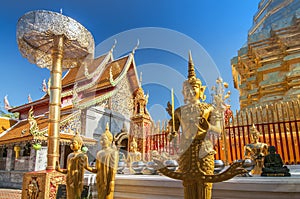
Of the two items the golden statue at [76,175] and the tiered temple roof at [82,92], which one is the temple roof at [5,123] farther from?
the golden statue at [76,175]

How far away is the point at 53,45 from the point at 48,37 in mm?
220

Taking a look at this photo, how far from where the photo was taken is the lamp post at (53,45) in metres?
3.85

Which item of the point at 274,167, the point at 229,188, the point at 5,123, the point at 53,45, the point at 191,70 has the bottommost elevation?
the point at 229,188

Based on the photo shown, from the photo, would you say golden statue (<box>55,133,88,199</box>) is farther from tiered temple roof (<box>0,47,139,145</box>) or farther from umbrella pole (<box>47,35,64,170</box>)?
tiered temple roof (<box>0,47,139,145</box>)

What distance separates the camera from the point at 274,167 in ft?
7.70

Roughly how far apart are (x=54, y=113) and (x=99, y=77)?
7.75 meters

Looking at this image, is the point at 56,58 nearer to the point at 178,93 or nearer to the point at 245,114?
the point at 178,93

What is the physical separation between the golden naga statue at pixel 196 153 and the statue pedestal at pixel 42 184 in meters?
2.62

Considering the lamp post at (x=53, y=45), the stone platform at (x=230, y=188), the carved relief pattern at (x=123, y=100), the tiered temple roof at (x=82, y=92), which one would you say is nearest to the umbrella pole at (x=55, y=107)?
the lamp post at (x=53, y=45)

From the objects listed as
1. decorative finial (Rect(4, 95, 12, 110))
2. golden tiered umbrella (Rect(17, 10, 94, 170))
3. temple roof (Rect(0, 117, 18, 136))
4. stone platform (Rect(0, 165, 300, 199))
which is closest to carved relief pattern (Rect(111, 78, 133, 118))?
temple roof (Rect(0, 117, 18, 136))

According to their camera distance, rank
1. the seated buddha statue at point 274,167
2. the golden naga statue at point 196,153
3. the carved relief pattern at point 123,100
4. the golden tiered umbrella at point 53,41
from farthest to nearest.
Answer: the carved relief pattern at point 123,100 → the golden tiered umbrella at point 53,41 → the seated buddha statue at point 274,167 → the golden naga statue at point 196,153

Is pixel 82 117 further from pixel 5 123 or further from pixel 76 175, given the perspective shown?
pixel 76 175

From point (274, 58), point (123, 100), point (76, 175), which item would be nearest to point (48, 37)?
point (76, 175)

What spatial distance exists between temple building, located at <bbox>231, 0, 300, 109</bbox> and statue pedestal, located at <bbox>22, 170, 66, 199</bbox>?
4620 mm
